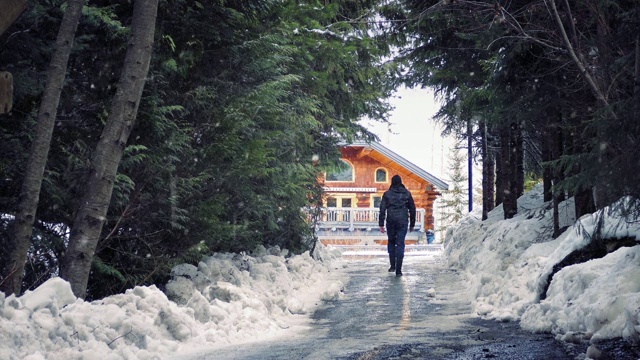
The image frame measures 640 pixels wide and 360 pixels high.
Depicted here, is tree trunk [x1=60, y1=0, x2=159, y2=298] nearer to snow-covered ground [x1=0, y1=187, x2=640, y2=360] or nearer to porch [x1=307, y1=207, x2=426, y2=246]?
snow-covered ground [x1=0, y1=187, x2=640, y2=360]

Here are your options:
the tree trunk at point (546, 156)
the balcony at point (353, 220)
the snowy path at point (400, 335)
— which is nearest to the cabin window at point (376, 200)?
the balcony at point (353, 220)

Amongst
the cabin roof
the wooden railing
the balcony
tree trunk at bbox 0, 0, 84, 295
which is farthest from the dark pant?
the cabin roof

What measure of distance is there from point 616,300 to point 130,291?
466cm

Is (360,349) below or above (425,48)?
below

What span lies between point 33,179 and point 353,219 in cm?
3551

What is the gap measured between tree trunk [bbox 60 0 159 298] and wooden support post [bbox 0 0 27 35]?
3449mm

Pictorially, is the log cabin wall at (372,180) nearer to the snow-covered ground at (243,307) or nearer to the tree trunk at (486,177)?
the tree trunk at (486,177)

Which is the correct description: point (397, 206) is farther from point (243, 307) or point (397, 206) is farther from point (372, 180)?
point (372, 180)

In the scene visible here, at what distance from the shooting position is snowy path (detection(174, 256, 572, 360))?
6121 millimetres

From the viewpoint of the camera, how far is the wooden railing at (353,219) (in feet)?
134

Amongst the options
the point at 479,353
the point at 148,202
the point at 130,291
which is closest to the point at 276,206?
the point at 148,202

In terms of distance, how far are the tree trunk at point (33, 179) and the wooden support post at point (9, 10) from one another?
2.67m

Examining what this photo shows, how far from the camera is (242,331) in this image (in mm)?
7406

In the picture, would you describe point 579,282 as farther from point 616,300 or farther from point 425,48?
point 425,48
